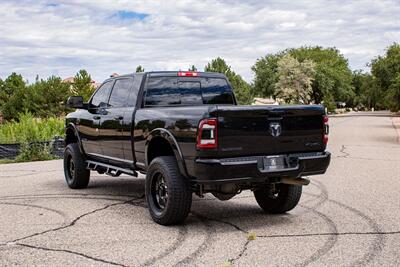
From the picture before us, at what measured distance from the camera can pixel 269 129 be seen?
6195 millimetres

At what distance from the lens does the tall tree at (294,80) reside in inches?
2904

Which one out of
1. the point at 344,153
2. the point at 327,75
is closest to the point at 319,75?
the point at 327,75

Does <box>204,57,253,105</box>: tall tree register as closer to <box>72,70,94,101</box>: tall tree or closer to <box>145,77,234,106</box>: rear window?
<box>72,70,94,101</box>: tall tree

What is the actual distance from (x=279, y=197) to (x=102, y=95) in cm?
349

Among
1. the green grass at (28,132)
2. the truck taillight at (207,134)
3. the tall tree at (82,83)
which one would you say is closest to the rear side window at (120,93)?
the truck taillight at (207,134)

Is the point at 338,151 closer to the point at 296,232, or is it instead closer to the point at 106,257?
the point at 296,232

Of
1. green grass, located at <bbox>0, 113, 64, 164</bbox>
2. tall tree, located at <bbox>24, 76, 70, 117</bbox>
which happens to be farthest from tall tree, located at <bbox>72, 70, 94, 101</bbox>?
green grass, located at <bbox>0, 113, 64, 164</bbox>

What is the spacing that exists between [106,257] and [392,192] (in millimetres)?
5515

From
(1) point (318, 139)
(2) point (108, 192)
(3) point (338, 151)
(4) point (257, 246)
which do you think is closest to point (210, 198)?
(2) point (108, 192)

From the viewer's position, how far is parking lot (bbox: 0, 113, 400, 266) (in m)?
5.14

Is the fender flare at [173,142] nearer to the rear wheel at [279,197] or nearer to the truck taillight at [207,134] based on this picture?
the truck taillight at [207,134]

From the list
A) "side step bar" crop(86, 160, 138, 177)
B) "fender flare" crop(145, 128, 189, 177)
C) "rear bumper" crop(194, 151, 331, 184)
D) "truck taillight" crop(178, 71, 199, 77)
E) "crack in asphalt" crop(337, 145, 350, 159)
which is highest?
"truck taillight" crop(178, 71, 199, 77)

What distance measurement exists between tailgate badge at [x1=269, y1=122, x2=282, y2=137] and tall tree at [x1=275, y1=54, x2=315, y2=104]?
223 ft

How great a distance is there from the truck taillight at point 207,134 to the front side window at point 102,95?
3.10 m
